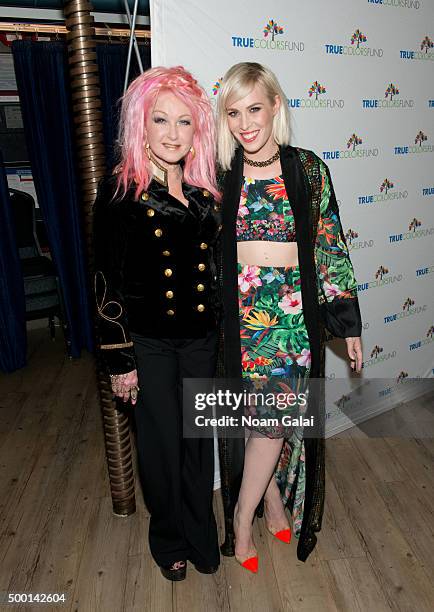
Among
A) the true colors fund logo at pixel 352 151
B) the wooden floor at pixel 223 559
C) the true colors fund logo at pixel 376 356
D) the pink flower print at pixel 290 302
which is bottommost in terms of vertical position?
the wooden floor at pixel 223 559

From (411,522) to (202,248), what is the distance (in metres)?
1.62

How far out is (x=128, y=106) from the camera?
1.69 metres

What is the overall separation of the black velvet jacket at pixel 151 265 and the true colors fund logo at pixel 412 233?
1.63 metres

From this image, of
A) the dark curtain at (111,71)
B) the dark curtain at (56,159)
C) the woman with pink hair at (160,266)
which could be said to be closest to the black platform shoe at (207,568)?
the woman with pink hair at (160,266)

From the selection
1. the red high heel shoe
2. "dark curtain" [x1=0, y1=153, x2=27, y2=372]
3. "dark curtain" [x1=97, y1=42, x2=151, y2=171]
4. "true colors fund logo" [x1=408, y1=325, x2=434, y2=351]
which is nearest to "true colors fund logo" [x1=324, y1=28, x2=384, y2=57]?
"true colors fund logo" [x1=408, y1=325, x2=434, y2=351]

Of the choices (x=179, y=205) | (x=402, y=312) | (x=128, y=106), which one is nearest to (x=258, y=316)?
(x=179, y=205)

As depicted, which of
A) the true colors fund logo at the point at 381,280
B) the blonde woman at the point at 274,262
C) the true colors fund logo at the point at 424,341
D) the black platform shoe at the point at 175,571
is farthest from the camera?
the true colors fund logo at the point at 424,341

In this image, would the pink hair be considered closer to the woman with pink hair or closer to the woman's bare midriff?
the woman with pink hair

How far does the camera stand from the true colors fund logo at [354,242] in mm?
2855

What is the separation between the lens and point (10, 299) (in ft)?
13.3

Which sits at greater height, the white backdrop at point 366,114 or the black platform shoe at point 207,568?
the white backdrop at point 366,114

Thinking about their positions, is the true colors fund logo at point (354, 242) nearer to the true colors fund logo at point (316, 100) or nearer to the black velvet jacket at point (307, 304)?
the true colors fund logo at point (316, 100)

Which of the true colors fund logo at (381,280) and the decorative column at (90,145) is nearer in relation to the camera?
the decorative column at (90,145)

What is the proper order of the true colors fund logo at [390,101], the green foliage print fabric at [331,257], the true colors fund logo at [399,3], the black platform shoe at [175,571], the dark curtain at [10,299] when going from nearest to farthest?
the green foliage print fabric at [331,257]
the black platform shoe at [175,571]
the true colors fund logo at [399,3]
the true colors fund logo at [390,101]
the dark curtain at [10,299]
